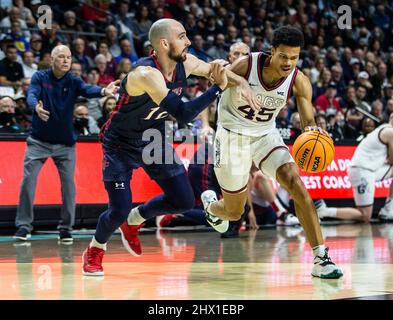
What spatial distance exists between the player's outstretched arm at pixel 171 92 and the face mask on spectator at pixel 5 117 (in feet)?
16.5

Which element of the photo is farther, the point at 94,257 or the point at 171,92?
the point at 94,257

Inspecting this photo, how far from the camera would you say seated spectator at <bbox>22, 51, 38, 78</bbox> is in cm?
1321

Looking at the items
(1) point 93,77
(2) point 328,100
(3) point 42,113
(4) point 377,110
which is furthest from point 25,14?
(4) point 377,110

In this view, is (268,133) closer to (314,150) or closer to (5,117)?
(314,150)

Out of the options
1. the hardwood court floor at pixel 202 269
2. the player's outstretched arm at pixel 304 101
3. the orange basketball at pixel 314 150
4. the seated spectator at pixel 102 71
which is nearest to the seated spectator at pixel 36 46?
the seated spectator at pixel 102 71

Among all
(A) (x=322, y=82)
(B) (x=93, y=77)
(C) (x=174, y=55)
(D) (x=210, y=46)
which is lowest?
(C) (x=174, y=55)

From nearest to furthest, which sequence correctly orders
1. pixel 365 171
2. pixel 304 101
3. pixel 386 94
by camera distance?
1. pixel 304 101
2. pixel 365 171
3. pixel 386 94

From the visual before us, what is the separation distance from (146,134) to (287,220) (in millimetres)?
5949

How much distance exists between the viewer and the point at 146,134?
23.2 ft

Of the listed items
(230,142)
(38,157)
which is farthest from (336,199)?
(230,142)

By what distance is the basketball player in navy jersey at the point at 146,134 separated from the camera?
6.43 metres

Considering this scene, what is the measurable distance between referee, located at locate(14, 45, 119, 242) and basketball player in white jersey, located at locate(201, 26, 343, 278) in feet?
10.0

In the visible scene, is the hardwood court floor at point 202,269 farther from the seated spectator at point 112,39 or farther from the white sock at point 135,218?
the seated spectator at point 112,39

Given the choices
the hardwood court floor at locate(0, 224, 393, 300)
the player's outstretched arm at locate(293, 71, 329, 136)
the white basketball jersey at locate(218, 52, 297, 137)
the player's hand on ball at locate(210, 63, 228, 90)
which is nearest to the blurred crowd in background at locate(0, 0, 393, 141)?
the hardwood court floor at locate(0, 224, 393, 300)
